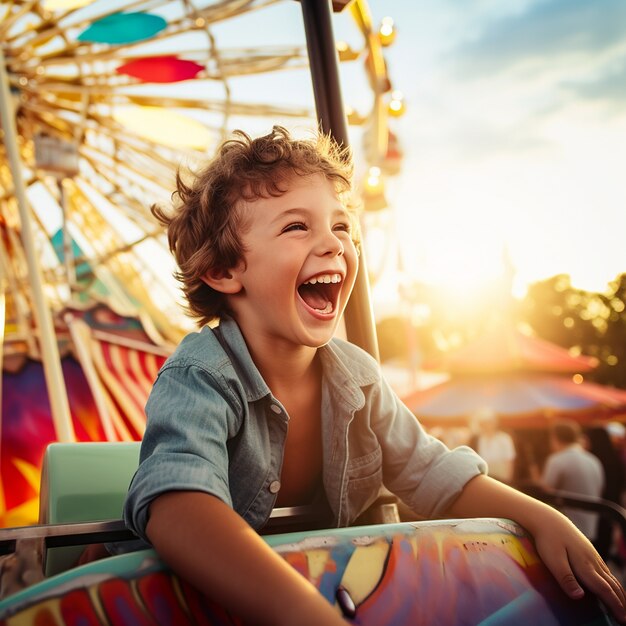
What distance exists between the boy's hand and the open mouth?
0.39 m

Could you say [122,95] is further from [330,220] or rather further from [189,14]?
[330,220]

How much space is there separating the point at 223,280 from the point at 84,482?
348 millimetres

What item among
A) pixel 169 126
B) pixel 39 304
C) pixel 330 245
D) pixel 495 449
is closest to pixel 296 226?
pixel 330 245

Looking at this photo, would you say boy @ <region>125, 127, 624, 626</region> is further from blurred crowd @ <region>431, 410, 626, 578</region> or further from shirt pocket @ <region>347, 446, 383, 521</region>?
blurred crowd @ <region>431, 410, 626, 578</region>

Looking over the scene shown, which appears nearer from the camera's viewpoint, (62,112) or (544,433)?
(544,433)

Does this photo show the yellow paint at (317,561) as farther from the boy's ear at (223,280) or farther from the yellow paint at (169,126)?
the yellow paint at (169,126)

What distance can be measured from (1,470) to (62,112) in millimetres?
4647

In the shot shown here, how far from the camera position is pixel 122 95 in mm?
6516

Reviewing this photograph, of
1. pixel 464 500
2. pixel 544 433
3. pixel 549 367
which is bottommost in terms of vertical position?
pixel 544 433

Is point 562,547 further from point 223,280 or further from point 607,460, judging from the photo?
point 607,460

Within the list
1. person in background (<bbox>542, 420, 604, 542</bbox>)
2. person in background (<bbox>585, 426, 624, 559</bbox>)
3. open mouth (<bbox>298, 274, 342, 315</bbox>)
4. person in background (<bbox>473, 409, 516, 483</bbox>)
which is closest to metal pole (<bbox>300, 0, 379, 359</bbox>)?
open mouth (<bbox>298, 274, 342, 315</bbox>)

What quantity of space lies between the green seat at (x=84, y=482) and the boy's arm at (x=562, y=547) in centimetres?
51

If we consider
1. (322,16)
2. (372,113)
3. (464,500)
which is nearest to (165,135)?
(372,113)

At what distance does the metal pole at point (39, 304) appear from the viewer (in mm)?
2410
